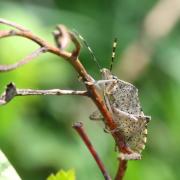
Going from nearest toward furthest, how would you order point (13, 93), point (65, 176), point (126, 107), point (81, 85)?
point (13, 93)
point (65, 176)
point (126, 107)
point (81, 85)

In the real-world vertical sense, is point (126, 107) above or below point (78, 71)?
below

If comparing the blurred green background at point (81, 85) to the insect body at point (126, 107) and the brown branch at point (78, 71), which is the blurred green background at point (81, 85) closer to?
the insect body at point (126, 107)

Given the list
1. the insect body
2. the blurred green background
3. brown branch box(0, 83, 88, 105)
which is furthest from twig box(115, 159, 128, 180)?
the blurred green background

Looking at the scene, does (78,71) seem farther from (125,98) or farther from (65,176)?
(125,98)

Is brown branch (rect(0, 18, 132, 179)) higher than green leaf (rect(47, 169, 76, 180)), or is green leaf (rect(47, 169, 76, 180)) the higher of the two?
brown branch (rect(0, 18, 132, 179))

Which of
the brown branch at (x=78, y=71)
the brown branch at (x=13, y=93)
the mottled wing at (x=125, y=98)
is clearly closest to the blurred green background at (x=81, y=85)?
the mottled wing at (x=125, y=98)

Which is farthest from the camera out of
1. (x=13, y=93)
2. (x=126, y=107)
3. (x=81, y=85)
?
(x=81, y=85)

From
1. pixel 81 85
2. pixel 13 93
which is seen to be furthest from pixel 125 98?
pixel 81 85

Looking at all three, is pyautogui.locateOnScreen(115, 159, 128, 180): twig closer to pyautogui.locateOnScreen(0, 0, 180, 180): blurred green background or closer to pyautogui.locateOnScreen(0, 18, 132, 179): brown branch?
pyautogui.locateOnScreen(0, 18, 132, 179): brown branch

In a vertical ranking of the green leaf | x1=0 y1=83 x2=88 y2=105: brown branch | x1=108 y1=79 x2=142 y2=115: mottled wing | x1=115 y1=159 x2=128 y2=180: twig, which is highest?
x1=0 y1=83 x2=88 y2=105: brown branch

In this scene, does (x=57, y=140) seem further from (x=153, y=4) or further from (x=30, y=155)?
(x=153, y=4)

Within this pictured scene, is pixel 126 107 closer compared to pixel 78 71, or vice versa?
pixel 78 71
